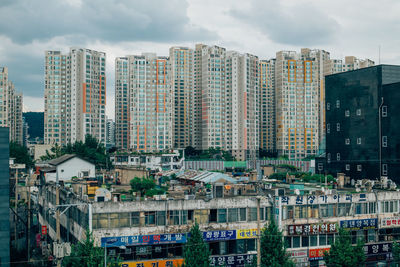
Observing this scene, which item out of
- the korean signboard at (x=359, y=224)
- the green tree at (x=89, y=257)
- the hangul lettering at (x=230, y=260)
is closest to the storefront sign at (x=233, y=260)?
the hangul lettering at (x=230, y=260)

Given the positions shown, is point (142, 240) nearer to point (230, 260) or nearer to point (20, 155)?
point (230, 260)

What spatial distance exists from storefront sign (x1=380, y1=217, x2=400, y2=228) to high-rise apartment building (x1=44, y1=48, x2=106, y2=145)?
12181 centimetres

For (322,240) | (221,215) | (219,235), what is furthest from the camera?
(322,240)

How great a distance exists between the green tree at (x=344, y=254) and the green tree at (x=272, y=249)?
463cm

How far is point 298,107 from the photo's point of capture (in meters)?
171

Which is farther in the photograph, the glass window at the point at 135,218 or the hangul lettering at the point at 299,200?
the hangul lettering at the point at 299,200

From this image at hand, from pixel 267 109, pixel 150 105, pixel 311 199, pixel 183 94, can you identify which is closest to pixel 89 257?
pixel 311 199

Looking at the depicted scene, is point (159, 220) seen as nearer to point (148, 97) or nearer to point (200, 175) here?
point (200, 175)

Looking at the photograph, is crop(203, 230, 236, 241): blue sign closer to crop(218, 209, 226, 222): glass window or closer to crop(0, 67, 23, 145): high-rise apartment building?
crop(218, 209, 226, 222): glass window

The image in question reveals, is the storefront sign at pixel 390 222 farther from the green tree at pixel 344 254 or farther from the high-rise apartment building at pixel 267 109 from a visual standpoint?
the high-rise apartment building at pixel 267 109

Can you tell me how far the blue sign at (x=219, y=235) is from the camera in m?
38.6

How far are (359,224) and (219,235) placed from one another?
1472cm

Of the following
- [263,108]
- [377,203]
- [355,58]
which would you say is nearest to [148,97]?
[263,108]

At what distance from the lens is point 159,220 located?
3781cm
